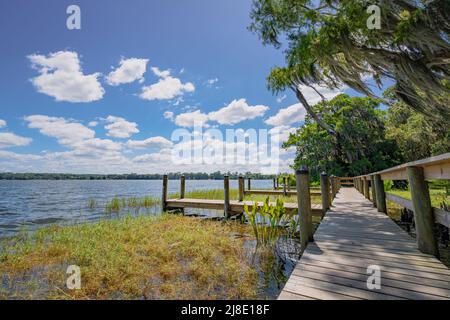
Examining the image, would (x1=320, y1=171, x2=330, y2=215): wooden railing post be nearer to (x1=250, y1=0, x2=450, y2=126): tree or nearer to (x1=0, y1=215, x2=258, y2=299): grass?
(x1=0, y1=215, x2=258, y2=299): grass

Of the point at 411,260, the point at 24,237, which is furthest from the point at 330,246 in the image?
the point at 24,237

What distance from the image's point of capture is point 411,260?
2.57 metres

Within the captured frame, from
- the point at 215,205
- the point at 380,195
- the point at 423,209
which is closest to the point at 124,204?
the point at 215,205

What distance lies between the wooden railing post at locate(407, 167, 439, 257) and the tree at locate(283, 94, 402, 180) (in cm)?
2071

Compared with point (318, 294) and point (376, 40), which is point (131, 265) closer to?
point (318, 294)

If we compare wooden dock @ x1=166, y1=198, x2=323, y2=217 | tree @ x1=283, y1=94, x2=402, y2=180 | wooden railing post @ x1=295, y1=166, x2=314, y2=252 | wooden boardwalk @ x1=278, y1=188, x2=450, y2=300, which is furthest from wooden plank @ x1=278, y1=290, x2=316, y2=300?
tree @ x1=283, y1=94, x2=402, y2=180

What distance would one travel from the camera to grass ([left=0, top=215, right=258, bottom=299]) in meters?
3.44

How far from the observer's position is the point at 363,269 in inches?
93.6

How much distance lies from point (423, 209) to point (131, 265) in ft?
15.4

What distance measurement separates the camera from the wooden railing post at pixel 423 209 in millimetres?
2602

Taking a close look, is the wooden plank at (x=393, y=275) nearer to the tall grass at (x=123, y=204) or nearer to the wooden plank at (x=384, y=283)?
the wooden plank at (x=384, y=283)
